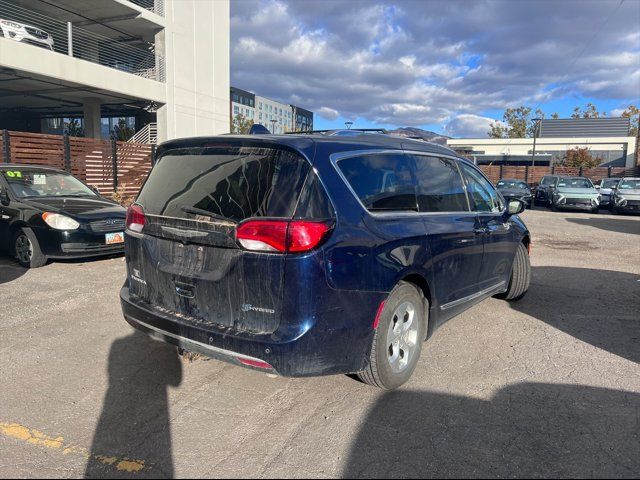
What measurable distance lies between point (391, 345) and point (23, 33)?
1913cm

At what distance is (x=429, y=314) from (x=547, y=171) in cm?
3383

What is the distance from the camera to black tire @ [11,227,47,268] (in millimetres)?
7332

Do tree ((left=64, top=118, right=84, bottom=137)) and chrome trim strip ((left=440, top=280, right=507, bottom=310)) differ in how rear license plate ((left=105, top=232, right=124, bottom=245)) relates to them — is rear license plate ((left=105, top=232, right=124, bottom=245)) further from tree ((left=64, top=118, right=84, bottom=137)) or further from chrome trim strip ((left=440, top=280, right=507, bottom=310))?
tree ((left=64, top=118, right=84, bottom=137))

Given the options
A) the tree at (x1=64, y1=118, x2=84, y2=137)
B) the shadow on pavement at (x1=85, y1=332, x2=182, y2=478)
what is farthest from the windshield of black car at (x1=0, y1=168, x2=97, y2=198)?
the tree at (x1=64, y1=118, x2=84, y2=137)

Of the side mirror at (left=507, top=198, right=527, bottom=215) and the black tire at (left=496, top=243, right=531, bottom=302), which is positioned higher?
the side mirror at (left=507, top=198, right=527, bottom=215)

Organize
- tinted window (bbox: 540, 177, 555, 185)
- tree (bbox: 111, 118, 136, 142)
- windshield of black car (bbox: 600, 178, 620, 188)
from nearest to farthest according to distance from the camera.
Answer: tinted window (bbox: 540, 177, 555, 185) < windshield of black car (bbox: 600, 178, 620, 188) < tree (bbox: 111, 118, 136, 142)

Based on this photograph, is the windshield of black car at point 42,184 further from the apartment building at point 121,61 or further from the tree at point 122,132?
the tree at point 122,132

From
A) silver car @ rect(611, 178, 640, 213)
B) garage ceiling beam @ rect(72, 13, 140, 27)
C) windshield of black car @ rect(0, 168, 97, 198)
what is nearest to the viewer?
windshield of black car @ rect(0, 168, 97, 198)

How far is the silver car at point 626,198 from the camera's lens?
1967cm

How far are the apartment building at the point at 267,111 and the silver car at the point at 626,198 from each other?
230ft

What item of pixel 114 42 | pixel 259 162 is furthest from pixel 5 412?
pixel 114 42

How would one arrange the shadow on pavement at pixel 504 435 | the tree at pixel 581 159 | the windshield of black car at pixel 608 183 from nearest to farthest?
1. the shadow on pavement at pixel 504 435
2. the windshield of black car at pixel 608 183
3. the tree at pixel 581 159

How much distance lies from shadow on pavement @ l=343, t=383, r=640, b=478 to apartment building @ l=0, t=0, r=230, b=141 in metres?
18.4

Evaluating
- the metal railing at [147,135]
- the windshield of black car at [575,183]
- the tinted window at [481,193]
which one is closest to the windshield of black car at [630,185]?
the windshield of black car at [575,183]
